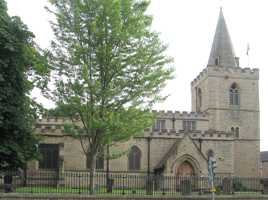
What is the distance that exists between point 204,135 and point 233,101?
963 cm

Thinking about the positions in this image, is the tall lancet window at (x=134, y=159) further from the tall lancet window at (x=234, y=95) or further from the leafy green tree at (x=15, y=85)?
the leafy green tree at (x=15, y=85)

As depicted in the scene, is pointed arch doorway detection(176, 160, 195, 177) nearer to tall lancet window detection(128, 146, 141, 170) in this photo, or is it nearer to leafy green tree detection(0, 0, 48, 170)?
tall lancet window detection(128, 146, 141, 170)

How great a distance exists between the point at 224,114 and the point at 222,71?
511 centimetres

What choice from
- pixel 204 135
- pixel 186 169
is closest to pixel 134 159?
pixel 186 169

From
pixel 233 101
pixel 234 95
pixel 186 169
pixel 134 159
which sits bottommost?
pixel 186 169

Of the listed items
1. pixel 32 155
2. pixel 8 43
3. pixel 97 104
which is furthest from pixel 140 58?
pixel 32 155

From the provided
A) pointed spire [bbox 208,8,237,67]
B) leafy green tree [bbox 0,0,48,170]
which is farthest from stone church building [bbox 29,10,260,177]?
leafy green tree [bbox 0,0,48,170]

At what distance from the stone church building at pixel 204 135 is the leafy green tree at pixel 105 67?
16856 mm

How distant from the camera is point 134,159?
44000 millimetres

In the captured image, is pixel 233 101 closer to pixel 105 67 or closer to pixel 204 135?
pixel 204 135

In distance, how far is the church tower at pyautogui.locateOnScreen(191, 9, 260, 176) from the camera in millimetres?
51250

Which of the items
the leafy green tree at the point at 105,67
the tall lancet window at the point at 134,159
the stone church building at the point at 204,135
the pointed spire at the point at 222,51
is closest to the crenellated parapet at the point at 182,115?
the stone church building at the point at 204,135

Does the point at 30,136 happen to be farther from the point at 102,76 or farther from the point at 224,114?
the point at 224,114

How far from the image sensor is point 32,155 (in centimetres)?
2666
